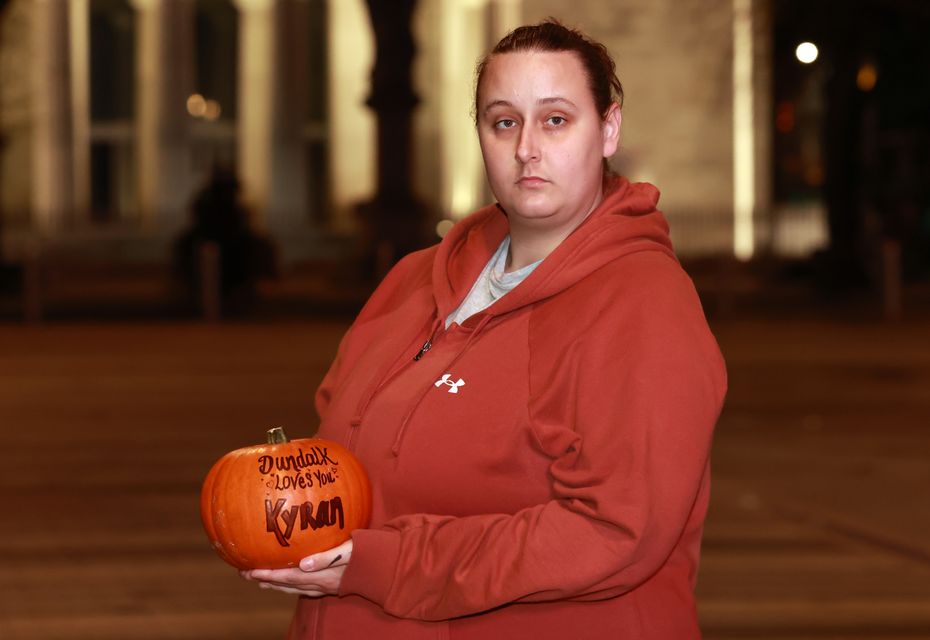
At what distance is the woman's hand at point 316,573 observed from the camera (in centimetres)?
283

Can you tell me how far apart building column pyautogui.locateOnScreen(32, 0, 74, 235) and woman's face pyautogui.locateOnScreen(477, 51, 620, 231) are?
37727 millimetres

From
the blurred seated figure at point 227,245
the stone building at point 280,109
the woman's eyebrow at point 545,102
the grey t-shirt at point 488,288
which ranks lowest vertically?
the blurred seated figure at point 227,245

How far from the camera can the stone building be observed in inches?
1569

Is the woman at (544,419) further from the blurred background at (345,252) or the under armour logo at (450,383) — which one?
the blurred background at (345,252)

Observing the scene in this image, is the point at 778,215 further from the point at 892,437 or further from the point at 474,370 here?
the point at 474,370

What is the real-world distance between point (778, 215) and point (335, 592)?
36893 mm

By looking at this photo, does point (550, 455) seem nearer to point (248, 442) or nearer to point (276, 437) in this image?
point (276, 437)

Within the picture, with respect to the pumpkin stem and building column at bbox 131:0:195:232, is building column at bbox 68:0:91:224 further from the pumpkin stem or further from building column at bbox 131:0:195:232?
the pumpkin stem

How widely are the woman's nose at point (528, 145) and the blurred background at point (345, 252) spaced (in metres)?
4.11

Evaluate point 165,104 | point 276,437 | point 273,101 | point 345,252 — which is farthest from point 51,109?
point 276,437

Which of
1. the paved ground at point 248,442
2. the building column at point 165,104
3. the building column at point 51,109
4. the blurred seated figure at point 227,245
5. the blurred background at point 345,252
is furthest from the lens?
the building column at point 165,104

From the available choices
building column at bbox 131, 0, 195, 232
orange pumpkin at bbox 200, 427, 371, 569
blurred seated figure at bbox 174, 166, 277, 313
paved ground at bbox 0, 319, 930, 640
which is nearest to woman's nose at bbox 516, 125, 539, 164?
orange pumpkin at bbox 200, 427, 371, 569

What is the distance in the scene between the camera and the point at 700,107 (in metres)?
40.5

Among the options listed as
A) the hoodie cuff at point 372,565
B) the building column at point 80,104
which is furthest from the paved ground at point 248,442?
the building column at point 80,104
